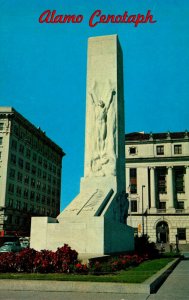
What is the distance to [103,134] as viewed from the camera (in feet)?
93.6

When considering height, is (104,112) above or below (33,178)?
below

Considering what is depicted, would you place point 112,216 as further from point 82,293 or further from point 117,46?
point 117,46

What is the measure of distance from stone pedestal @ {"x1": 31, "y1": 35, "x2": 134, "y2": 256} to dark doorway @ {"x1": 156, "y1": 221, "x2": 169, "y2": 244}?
45.9 m

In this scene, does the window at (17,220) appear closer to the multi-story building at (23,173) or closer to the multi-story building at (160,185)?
the multi-story building at (23,173)

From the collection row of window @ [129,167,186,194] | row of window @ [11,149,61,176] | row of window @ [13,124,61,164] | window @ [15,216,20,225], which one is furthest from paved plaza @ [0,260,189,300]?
row of window @ [13,124,61,164]

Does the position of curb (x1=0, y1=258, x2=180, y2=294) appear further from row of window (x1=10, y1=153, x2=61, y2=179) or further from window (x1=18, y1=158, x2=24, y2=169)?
window (x1=18, y1=158, x2=24, y2=169)

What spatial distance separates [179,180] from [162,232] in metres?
12.0

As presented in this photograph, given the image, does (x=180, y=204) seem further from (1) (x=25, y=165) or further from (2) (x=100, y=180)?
(2) (x=100, y=180)

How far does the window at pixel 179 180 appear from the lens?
76750 millimetres

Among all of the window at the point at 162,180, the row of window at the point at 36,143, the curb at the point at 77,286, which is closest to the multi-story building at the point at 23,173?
the row of window at the point at 36,143

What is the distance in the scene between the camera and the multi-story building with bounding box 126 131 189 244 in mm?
73238

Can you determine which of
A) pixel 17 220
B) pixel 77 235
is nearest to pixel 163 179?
pixel 17 220

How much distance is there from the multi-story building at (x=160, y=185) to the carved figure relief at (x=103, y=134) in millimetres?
44988

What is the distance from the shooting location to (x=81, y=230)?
19672 mm
